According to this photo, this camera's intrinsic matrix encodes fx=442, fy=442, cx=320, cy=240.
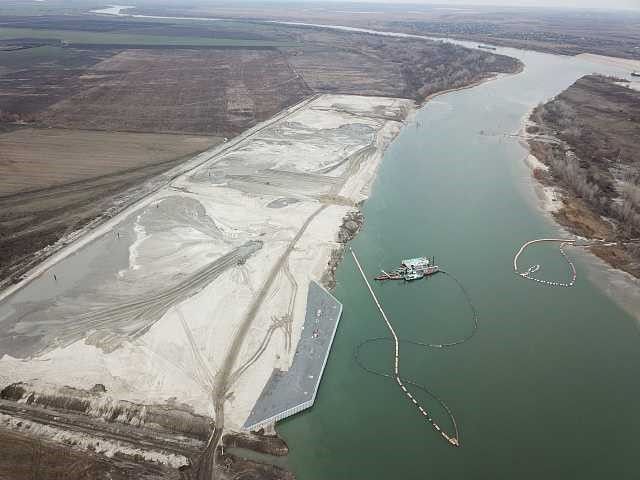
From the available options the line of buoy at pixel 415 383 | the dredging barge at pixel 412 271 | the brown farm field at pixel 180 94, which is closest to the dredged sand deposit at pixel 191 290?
the line of buoy at pixel 415 383

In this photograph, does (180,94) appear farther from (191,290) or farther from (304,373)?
(304,373)

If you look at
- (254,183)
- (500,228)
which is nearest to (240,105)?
(254,183)

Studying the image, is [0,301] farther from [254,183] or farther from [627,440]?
[627,440]

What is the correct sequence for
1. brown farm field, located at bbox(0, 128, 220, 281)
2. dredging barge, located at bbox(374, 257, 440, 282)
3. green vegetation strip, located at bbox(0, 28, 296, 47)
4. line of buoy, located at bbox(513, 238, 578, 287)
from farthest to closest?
1. green vegetation strip, located at bbox(0, 28, 296, 47)
2. brown farm field, located at bbox(0, 128, 220, 281)
3. line of buoy, located at bbox(513, 238, 578, 287)
4. dredging barge, located at bbox(374, 257, 440, 282)

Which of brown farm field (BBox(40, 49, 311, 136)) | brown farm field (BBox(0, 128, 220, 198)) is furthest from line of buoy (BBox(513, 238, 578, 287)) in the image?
brown farm field (BBox(40, 49, 311, 136))

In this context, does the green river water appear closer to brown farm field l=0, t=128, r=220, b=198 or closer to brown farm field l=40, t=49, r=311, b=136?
brown farm field l=0, t=128, r=220, b=198
